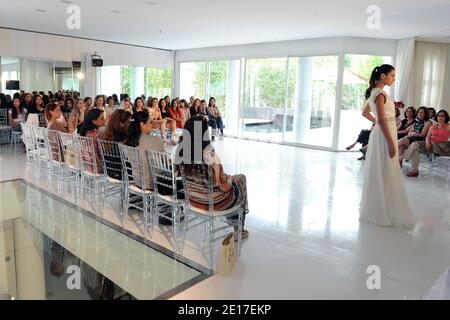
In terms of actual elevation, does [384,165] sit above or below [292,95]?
below

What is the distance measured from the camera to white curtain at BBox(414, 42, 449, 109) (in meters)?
9.95

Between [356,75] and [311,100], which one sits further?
[311,100]

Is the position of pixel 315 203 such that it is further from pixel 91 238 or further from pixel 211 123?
pixel 211 123

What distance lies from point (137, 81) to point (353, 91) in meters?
6.96

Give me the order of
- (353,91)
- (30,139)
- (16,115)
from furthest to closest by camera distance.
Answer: (353,91) < (16,115) < (30,139)

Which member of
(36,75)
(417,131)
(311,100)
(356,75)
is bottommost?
(417,131)

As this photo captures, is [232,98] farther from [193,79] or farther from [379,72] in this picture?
[379,72]

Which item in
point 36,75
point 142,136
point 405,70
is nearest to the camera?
point 142,136

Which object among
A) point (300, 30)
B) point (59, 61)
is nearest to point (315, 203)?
point (300, 30)

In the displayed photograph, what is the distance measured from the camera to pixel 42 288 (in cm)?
298

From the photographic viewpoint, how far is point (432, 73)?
32.9 ft

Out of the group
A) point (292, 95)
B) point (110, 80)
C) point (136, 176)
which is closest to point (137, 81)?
point (110, 80)

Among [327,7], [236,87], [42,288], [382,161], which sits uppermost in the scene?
[327,7]
